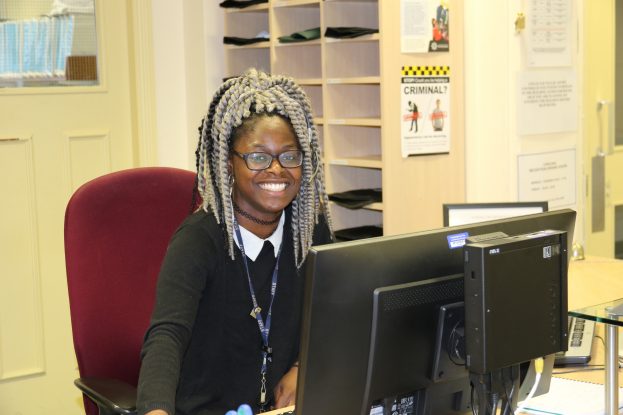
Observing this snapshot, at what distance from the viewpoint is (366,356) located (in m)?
1.35

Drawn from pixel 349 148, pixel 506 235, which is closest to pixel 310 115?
pixel 506 235

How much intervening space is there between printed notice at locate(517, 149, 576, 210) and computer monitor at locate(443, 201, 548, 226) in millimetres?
1175

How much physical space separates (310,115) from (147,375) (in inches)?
28.4

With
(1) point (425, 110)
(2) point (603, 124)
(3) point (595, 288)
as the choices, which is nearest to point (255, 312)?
(3) point (595, 288)

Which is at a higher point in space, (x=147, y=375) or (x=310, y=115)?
(x=310, y=115)

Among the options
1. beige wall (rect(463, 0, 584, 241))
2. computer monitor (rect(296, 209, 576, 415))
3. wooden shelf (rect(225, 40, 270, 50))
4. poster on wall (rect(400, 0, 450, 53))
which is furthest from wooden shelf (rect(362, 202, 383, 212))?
computer monitor (rect(296, 209, 576, 415))

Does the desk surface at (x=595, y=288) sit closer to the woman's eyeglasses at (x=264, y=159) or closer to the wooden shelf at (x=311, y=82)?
the woman's eyeglasses at (x=264, y=159)

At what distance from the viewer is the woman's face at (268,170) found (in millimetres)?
1888

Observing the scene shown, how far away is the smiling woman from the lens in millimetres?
1895

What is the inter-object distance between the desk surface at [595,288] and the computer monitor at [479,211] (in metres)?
0.25

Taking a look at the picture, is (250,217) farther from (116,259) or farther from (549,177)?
(549,177)

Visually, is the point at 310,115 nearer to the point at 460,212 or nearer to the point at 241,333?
the point at 241,333

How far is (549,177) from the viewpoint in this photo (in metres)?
3.88

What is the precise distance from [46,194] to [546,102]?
2141mm
